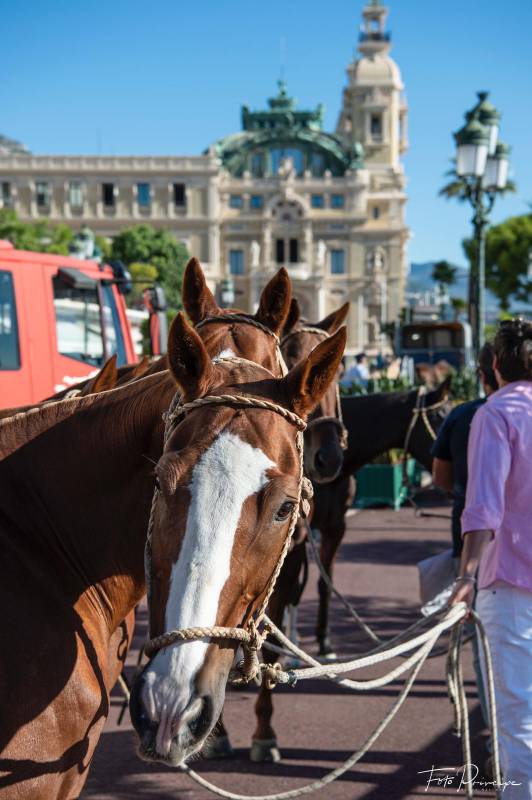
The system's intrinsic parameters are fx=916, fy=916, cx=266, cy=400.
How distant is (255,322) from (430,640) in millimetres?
1333

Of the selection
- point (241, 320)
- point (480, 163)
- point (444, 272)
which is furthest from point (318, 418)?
point (444, 272)

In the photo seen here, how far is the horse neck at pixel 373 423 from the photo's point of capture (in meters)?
8.12

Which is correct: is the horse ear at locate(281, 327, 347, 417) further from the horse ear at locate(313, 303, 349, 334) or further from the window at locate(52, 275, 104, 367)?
the window at locate(52, 275, 104, 367)

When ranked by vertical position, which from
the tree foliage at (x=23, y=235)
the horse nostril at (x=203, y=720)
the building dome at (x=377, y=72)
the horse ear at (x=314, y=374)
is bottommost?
the horse nostril at (x=203, y=720)

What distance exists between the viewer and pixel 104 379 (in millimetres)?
3471

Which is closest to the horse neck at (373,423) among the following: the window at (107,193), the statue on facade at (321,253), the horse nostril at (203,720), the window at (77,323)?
the window at (77,323)

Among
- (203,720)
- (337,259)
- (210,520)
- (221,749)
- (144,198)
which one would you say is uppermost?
(144,198)

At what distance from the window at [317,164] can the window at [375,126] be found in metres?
8.42

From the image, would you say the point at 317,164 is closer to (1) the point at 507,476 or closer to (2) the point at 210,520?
(1) the point at 507,476

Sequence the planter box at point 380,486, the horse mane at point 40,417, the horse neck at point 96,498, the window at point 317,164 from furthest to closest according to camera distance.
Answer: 1. the window at point 317,164
2. the planter box at point 380,486
3. the horse mane at point 40,417
4. the horse neck at point 96,498

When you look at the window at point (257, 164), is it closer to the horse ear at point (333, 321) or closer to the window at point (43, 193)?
the window at point (43, 193)

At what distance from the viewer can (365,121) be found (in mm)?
107250

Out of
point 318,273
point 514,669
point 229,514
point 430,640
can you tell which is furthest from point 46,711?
point 318,273

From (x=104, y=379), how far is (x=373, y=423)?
5212mm
